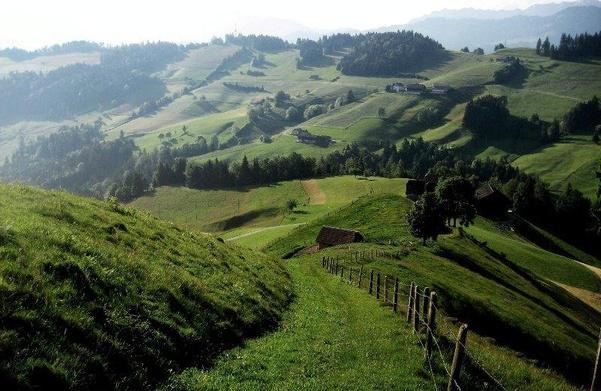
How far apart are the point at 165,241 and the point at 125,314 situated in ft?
41.7

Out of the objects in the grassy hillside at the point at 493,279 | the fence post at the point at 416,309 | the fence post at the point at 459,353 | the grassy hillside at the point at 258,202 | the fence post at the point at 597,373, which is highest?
the fence post at the point at 597,373

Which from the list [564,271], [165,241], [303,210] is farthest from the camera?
→ [303,210]

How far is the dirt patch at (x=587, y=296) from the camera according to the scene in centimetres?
7781

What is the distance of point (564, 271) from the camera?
299 ft

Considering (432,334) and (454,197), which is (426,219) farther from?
(432,334)

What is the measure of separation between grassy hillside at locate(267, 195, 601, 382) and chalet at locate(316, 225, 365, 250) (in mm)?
2656

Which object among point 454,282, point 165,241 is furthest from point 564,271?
point 165,241

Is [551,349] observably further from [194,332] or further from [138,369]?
[138,369]

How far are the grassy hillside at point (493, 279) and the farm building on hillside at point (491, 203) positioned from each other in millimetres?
46658

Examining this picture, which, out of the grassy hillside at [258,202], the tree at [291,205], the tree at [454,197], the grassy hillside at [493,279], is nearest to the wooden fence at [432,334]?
the grassy hillside at [493,279]

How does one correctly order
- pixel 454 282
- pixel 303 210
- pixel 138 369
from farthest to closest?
pixel 303 210
pixel 454 282
pixel 138 369

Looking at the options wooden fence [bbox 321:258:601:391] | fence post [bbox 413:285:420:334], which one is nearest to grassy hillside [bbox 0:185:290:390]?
fence post [bbox 413:285:420:334]

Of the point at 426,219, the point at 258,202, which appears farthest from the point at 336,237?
the point at 258,202

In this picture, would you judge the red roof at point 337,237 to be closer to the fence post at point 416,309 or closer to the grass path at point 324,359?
the grass path at point 324,359
